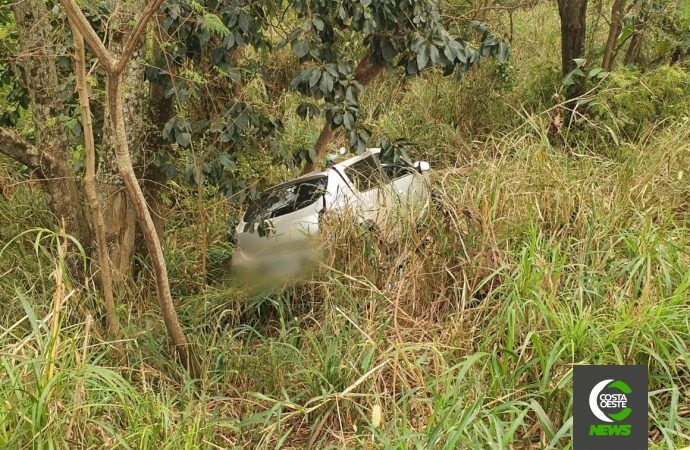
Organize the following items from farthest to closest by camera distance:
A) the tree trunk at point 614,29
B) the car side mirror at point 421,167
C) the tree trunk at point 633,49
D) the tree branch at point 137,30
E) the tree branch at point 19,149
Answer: the tree trunk at point 633,49 → the tree trunk at point 614,29 → the car side mirror at point 421,167 → the tree branch at point 19,149 → the tree branch at point 137,30

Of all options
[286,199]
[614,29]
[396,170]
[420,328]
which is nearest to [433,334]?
[420,328]

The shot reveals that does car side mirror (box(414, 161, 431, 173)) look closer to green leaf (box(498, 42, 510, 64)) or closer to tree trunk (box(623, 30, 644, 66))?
green leaf (box(498, 42, 510, 64))

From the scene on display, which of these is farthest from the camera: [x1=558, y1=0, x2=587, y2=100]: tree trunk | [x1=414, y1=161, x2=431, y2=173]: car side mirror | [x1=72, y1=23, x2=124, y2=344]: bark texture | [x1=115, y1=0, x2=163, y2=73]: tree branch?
[x1=558, y1=0, x2=587, y2=100]: tree trunk

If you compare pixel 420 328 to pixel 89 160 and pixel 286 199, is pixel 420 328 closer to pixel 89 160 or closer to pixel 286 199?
pixel 89 160

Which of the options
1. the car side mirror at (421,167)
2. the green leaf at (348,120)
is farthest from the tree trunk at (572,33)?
the green leaf at (348,120)

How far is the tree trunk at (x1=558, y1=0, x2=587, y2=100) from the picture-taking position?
7352mm

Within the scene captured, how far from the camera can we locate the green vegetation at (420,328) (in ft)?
7.89

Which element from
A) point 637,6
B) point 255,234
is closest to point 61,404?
point 255,234

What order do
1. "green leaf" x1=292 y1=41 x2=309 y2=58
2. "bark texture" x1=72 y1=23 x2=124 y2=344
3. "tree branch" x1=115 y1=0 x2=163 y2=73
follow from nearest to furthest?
1. "tree branch" x1=115 y1=0 x2=163 y2=73
2. "bark texture" x1=72 y1=23 x2=124 y2=344
3. "green leaf" x1=292 y1=41 x2=309 y2=58

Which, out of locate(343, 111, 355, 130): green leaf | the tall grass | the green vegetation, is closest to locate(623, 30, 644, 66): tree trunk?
the green vegetation

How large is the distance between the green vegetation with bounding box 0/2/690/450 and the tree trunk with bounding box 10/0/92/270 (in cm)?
48

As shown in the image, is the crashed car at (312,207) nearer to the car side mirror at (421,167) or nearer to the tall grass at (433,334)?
the car side mirror at (421,167)

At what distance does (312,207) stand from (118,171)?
1508 mm

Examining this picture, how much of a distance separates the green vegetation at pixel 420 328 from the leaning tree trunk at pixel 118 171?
0.91 ft
